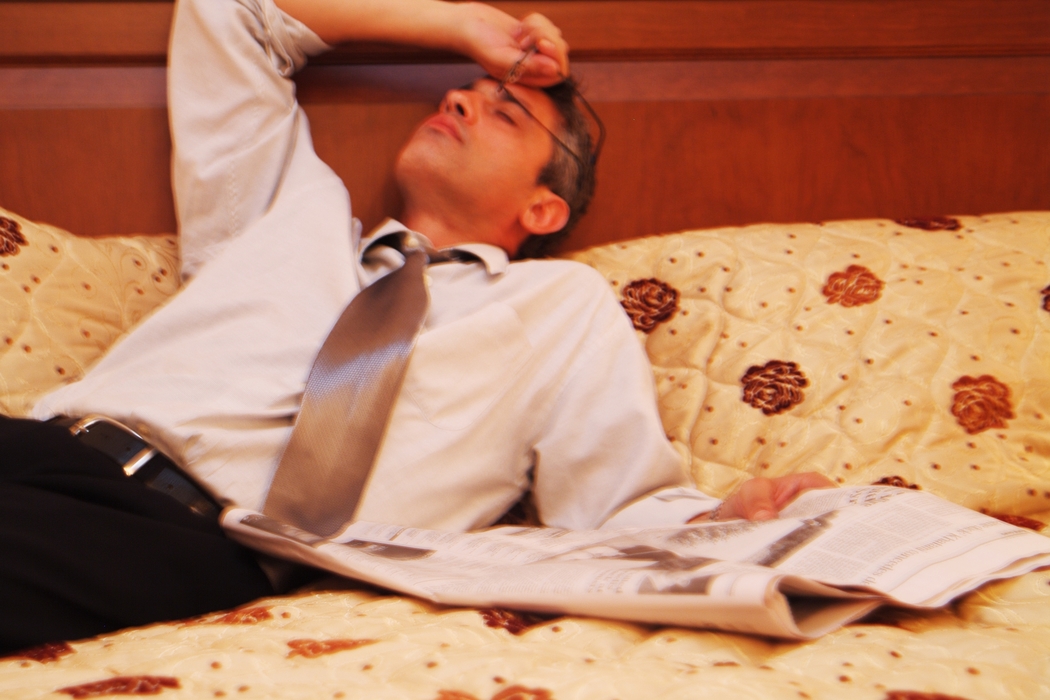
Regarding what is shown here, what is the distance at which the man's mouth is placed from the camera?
43.3 inches

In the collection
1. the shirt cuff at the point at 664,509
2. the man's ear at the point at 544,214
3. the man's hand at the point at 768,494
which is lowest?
the shirt cuff at the point at 664,509

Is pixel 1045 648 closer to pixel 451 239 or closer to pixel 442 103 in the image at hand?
pixel 451 239

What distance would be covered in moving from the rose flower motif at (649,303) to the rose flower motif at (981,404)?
372mm

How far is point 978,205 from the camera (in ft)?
4.17

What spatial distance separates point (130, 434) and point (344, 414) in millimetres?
218

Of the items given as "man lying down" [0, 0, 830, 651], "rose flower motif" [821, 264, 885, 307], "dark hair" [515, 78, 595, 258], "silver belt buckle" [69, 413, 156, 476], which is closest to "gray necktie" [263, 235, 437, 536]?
"man lying down" [0, 0, 830, 651]

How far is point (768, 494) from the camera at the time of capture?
761 mm

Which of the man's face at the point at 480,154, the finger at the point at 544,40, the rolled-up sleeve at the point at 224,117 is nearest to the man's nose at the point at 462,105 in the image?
the man's face at the point at 480,154

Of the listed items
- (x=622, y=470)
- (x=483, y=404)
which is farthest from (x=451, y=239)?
(x=622, y=470)

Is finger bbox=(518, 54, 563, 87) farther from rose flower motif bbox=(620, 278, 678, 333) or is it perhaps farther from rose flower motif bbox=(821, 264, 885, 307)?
rose flower motif bbox=(821, 264, 885, 307)

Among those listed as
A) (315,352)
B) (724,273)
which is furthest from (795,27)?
(315,352)

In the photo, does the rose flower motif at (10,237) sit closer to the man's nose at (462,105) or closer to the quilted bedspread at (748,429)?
the quilted bedspread at (748,429)

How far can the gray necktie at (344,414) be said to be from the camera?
0.77 metres

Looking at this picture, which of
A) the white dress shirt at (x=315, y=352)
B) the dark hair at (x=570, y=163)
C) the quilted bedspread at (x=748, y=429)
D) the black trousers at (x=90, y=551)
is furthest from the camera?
the dark hair at (x=570, y=163)
